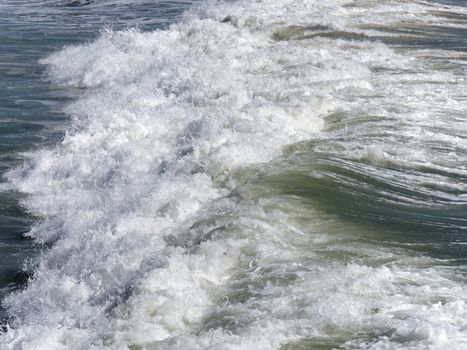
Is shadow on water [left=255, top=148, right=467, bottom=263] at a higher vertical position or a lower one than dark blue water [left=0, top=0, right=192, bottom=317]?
higher

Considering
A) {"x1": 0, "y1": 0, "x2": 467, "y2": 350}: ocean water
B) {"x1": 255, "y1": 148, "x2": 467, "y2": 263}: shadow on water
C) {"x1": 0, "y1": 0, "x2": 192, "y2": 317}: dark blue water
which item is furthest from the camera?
{"x1": 0, "y1": 0, "x2": 192, "y2": 317}: dark blue water

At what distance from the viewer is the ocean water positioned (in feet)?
18.5

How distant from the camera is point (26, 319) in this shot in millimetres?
6633

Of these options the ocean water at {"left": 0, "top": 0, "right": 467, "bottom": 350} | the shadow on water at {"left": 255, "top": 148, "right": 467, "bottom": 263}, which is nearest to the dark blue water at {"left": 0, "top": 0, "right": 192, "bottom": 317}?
the ocean water at {"left": 0, "top": 0, "right": 467, "bottom": 350}

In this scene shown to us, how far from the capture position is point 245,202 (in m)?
7.85

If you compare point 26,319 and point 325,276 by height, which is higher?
point 325,276

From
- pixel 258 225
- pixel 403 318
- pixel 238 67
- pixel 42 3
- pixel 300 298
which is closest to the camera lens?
pixel 403 318

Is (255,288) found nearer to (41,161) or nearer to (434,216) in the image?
(434,216)

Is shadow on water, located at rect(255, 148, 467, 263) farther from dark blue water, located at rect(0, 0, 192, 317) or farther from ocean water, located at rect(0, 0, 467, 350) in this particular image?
dark blue water, located at rect(0, 0, 192, 317)

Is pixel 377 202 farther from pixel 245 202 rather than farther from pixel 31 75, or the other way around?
pixel 31 75

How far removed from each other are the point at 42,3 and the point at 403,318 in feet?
103

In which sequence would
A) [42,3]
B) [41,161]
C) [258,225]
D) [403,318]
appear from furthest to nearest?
1. [42,3]
2. [41,161]
3. [258,225]
4. [403,318]

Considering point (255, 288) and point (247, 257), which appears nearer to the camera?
point (255, 288)

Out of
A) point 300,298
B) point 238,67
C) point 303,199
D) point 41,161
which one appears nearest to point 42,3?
point 238,67
